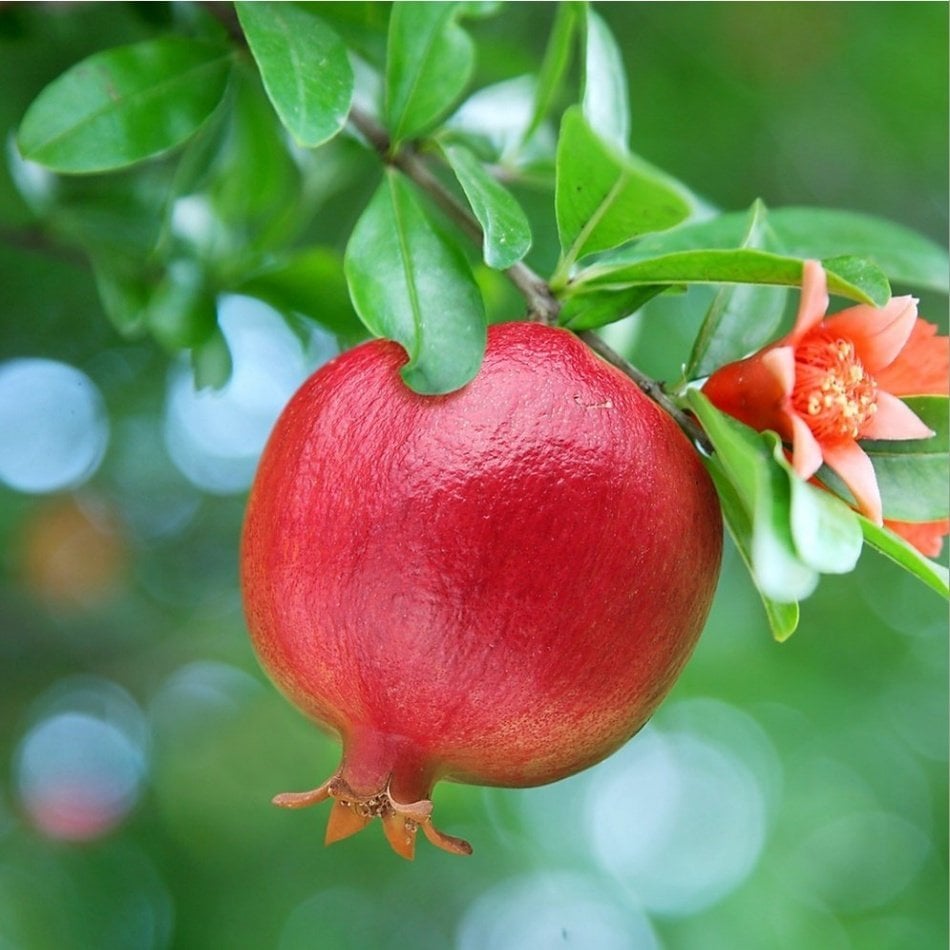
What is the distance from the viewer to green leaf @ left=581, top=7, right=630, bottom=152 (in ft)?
2.58

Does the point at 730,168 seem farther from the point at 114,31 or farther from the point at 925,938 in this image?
the point at 925,938

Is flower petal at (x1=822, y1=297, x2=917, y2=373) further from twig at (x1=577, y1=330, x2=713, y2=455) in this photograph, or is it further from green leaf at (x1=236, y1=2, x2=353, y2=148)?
green leaf at (x1=236, y1=2, x2=353, y2=148)

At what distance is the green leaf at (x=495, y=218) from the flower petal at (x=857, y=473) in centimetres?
18

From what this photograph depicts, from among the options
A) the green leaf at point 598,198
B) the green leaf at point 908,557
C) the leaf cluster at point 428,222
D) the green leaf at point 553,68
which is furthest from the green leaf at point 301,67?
the green leaf at point 908,557

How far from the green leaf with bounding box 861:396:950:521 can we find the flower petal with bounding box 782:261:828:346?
103 millimetres

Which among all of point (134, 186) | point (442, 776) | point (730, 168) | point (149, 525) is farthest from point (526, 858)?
point (442, 776)

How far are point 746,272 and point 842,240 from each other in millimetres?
348

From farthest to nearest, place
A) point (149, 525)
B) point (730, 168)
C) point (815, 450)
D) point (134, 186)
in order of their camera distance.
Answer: point (149, 525) < point (730, 168) < point (134, 186) < point (815, 450)

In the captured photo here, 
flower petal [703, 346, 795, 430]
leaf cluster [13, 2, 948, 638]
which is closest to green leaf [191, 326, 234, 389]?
leaf cluster [13, 2, 948, 638]

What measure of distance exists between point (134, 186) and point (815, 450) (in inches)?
31.3

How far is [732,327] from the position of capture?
0.67m

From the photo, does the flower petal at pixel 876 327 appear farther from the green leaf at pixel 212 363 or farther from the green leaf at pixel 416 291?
the green leaf at pixel 212 363

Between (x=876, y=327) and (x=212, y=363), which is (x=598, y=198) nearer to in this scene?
(x=876, y=327)

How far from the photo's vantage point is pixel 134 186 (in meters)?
1.11
